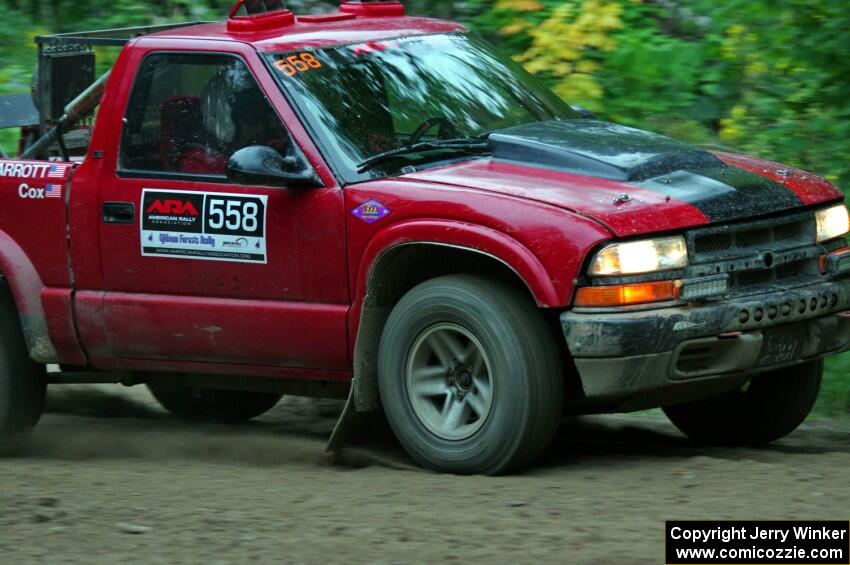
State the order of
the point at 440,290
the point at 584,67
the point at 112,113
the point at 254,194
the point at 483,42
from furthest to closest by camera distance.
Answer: the point at 584,67, the point at 483,42, the point at 112,113, the point at 254,194, the point at 440,290

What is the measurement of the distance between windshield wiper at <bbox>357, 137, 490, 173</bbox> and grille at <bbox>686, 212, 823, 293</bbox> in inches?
44.3

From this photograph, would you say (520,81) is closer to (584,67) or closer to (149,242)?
(149,242)

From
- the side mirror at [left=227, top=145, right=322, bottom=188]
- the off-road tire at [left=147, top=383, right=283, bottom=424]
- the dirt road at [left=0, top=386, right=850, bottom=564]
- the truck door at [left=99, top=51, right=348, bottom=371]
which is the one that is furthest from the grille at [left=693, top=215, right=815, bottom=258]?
the off-road tire at [left=147, top=383, right=283, bottom=424]

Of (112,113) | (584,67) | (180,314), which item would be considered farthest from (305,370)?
(584,67)

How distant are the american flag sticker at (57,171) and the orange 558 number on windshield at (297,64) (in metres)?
1.12

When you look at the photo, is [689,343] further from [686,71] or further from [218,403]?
[686,71]

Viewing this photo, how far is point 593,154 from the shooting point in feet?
18.2

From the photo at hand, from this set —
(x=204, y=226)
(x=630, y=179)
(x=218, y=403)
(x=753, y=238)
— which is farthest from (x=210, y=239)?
(x=753, y=238)

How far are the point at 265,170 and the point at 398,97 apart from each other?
776 millimetres

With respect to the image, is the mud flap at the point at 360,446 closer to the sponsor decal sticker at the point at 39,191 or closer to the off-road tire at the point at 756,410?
the off-road tire at the point at 756,410

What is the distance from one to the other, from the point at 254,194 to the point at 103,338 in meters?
1.06

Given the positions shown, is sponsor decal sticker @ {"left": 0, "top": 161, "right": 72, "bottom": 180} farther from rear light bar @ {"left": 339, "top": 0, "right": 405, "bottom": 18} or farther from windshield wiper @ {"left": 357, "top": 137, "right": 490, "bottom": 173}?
rear light bar @ {"left": 339, "top": 0, "right": 405, "bottom": 18}

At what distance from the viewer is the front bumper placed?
505 centimetres

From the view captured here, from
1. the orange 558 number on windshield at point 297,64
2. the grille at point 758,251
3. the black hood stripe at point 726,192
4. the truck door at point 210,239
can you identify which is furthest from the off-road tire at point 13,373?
the grille at point 758,251
